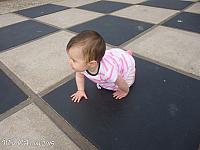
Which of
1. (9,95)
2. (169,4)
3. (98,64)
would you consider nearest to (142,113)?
(98,64)

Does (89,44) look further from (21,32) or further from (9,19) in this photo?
(9,19)

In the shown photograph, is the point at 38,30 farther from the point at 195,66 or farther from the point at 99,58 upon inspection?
the point at 195,66

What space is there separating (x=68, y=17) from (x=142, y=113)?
169 centimetres

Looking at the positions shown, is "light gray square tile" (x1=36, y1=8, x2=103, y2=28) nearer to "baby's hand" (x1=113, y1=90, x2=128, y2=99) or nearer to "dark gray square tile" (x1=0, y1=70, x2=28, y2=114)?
"dark gray square tile" (x1=0, y1=70, x2=28, y2=114)

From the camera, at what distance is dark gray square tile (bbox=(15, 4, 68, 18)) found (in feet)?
8.59

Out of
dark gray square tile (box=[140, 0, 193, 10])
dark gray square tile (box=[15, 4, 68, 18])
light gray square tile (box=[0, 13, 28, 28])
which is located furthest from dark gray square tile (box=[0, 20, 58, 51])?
dark gray square tile (box=[140, 0, 193, 10])

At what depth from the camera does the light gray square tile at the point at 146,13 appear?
2316mm

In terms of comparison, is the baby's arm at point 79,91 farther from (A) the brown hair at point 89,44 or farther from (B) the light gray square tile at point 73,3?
(B) the light gray square tile at point 73,3

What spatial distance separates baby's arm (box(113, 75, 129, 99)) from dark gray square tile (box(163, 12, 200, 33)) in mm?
1180

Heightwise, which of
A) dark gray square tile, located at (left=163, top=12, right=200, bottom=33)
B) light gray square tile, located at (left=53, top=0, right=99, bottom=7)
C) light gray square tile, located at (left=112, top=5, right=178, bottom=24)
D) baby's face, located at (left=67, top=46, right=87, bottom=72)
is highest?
baby's face, located at (left=67, top=46, right=87, bottom=72)

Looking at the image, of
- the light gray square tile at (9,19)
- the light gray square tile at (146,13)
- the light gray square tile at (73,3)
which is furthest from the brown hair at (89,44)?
the light gray square tile at (73,3)

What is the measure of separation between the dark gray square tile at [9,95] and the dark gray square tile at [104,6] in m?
1.60

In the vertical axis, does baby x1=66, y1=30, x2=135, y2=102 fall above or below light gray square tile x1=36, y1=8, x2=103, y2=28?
above

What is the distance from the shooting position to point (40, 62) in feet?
5.15
